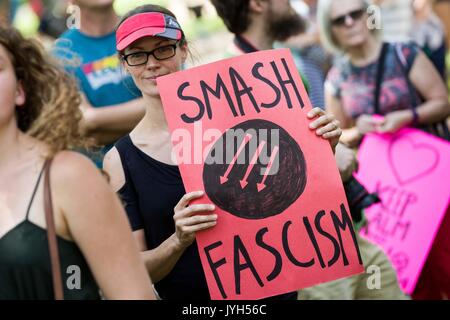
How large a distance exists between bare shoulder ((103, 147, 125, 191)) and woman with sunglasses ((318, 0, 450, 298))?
1.97m

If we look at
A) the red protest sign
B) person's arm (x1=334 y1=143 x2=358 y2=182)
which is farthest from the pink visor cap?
person's arm (x1=334 y1=143 x2=358 y2=182)

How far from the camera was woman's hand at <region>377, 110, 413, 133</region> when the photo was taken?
14.3 feet

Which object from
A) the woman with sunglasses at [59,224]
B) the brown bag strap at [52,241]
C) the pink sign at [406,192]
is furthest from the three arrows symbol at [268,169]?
the pink sign at [406,192]

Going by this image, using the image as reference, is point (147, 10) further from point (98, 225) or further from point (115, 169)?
point (98, 225)

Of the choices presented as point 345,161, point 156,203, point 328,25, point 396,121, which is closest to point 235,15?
point 345,161

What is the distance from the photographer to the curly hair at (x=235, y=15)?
3.74 m

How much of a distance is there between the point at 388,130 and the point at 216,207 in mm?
2016

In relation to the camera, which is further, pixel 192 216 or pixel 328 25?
pixel 328 25

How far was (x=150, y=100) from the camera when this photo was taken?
274 centimetres

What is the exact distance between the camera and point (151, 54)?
273 cm

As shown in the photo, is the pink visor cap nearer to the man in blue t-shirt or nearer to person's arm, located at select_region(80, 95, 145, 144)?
the man in blue t-shirt

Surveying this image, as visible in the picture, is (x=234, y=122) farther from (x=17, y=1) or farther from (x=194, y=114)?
(x=17, y=1)

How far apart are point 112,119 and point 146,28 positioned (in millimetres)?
1137
